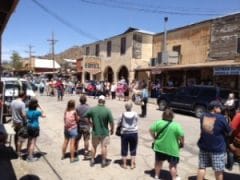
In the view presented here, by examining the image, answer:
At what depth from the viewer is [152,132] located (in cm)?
696

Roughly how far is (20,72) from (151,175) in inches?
2719

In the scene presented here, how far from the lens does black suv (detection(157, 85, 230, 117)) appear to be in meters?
17.6

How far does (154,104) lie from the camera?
2523 centimetres

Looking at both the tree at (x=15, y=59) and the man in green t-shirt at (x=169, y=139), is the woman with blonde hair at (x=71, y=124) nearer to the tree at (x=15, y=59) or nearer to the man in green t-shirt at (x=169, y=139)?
the man in green t-shirt at (x=169, y=139)

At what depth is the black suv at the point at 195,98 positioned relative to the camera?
1760 cm

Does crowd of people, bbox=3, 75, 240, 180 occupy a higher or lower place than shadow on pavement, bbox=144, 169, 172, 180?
higher

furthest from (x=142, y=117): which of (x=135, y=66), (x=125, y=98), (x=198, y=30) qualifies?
(x=135, y=66)

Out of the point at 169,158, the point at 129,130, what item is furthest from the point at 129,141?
the point at 169,158

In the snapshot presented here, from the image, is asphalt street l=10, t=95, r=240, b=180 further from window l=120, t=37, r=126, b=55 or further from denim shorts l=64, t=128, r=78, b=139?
window l=120, t=37, r=126, b=55

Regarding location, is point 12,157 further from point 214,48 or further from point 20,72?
point 20,72

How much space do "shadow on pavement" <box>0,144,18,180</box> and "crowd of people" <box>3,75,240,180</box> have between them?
0.29 metres

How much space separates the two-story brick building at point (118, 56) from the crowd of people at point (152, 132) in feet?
86.3

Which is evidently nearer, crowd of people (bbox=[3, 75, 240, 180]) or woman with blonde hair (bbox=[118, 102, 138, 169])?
crowd of people (bbox=[3, 75, 240, 180])

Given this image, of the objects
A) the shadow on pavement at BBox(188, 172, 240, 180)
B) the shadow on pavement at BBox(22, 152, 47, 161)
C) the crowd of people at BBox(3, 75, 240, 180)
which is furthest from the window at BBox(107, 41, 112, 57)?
the shadow on pavement at BBox(188, 172, 240, 180)
